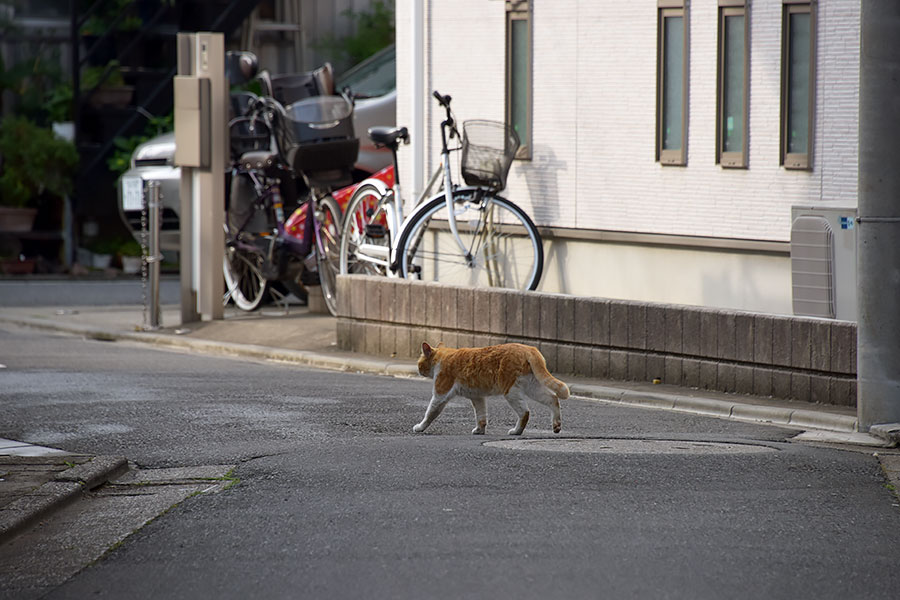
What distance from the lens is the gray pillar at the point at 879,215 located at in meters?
8.87

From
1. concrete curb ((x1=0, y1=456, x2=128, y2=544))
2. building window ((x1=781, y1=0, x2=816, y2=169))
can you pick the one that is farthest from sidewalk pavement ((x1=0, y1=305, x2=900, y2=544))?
building window ((x1=781, y1=0, x2=816, y2=169))

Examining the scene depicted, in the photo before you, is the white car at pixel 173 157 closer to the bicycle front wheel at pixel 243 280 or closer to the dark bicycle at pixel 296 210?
the bicycle front wheel at pixel 243 280

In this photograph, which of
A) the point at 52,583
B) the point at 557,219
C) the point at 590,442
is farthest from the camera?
the point at 557,219

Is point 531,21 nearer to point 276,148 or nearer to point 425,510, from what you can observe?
point 276,148

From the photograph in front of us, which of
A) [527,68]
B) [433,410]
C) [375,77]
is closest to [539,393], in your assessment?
[433,410]

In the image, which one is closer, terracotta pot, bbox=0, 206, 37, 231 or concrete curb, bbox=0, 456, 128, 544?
concrete curb, bbox=0, 456, 128, 544

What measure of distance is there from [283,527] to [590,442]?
102 inches

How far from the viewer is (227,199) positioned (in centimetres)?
1855

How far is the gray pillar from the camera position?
8.87 metres

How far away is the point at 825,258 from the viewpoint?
11125 millimetres

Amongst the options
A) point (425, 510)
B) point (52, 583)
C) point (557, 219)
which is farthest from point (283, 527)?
point (557, 219)

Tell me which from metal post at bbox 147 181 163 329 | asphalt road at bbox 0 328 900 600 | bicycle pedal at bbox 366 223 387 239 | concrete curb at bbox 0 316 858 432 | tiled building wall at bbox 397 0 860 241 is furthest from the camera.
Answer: metal post at bbox 147 181 163 329

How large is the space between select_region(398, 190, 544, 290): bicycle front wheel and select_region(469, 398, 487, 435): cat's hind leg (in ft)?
15.3

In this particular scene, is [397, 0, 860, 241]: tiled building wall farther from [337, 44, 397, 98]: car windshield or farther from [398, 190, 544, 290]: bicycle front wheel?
[337, 44, 397, 98]: car windshield
